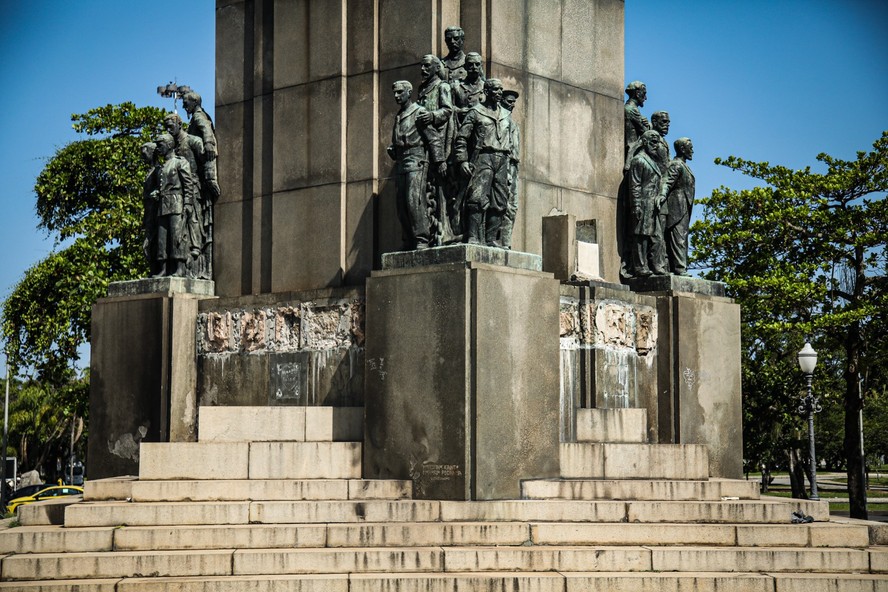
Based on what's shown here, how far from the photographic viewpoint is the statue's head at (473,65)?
1703 cm

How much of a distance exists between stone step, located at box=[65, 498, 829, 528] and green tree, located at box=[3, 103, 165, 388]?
72.5 ft

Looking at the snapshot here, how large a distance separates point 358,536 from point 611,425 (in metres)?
4.31

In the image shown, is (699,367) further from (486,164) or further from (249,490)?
(249,490)

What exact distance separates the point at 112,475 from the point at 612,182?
8.19 m

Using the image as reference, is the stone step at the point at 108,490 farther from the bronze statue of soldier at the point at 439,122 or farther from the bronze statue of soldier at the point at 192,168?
the bronze statue of soldier at the point at 439,122

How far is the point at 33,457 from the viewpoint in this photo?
8331 cm

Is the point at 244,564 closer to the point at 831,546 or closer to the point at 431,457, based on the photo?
the point at 431,457

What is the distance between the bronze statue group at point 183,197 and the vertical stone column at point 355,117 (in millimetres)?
208

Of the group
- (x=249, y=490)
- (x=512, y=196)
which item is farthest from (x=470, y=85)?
(x=249, y=490)

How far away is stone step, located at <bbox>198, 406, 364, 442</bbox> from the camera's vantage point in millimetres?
16797

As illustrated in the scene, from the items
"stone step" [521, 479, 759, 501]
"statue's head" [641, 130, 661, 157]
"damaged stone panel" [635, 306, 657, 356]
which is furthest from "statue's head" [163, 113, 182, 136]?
"stone step" [521, 479, 759, 501]

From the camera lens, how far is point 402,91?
17125 millimetres

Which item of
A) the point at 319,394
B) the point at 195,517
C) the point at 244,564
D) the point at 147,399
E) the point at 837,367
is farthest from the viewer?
the point at 837,367

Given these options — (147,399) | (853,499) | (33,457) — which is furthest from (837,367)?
(33,457)
